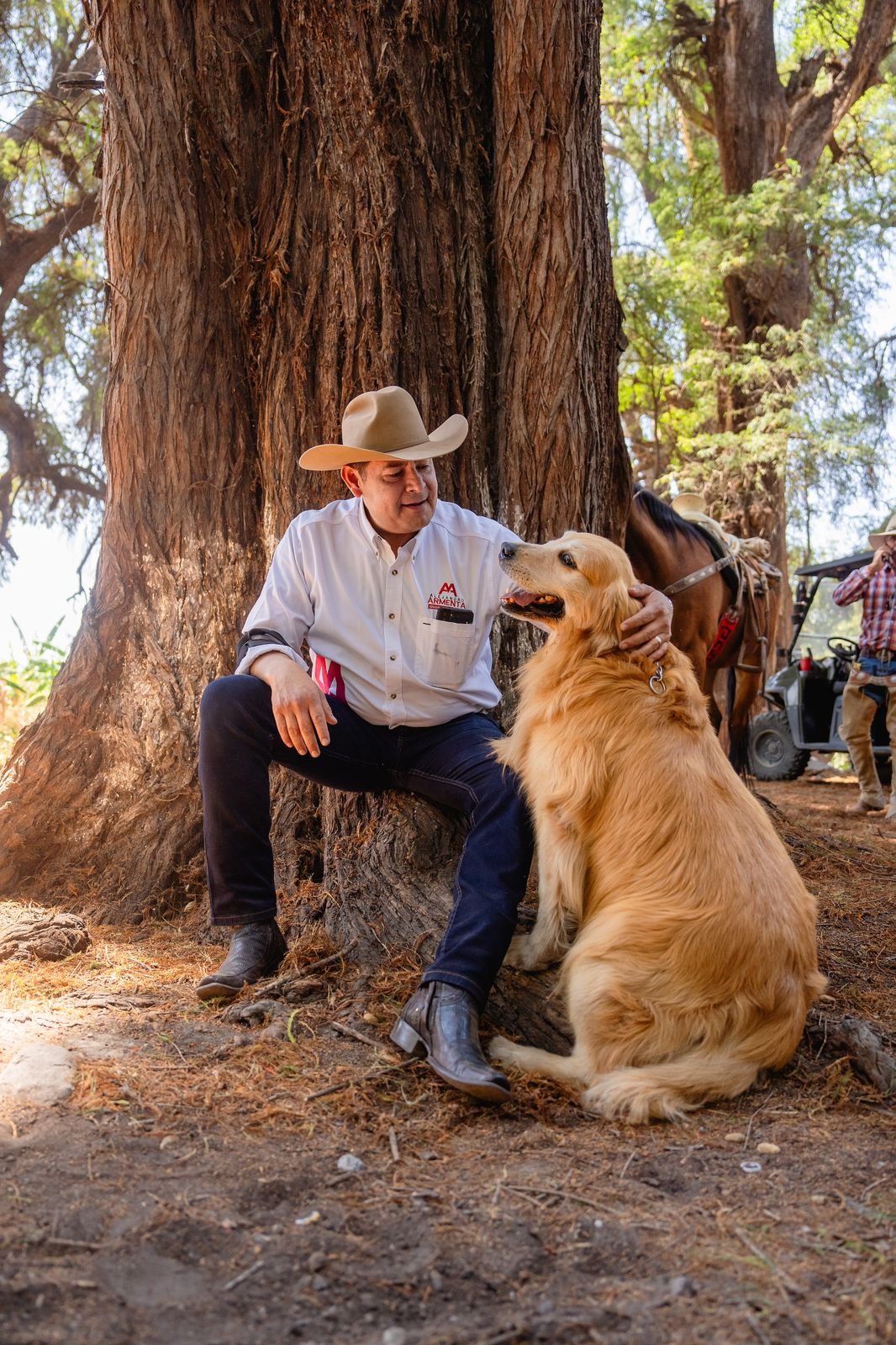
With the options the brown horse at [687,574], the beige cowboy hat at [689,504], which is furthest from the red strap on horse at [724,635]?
the beige cowboy hat at [689,504]

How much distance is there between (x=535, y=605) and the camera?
142 inches

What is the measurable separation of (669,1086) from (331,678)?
5.76 ft

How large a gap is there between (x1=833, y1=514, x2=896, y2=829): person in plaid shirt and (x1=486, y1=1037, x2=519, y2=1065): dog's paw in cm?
→ 650

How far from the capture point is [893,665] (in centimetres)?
923

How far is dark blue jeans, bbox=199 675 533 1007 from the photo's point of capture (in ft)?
10.3

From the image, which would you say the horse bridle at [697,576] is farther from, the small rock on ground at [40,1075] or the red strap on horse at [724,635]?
the small rock on ground at [40,1075]

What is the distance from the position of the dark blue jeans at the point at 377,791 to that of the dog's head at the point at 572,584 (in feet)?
1.62

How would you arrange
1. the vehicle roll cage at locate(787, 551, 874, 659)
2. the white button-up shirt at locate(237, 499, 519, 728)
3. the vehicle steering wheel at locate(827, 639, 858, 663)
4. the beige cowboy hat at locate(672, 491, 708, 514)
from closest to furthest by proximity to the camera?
the white button-up shirt at locate(237, 499, 519, 728) < the beige cowboy hat at locate(672, 491, 708, 514) < the vehicle steering wheel at locate(827, 639, 858, 663) < the vehicle roll cage at locate(787, 551, 874, 659)

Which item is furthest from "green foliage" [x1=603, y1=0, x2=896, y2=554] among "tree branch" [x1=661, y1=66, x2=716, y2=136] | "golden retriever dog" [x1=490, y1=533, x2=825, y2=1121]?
"golden retriever dog" [x1=490, y1=533, x2=825, y2=1121]

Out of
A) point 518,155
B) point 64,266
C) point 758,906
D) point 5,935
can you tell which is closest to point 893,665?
point 518,155

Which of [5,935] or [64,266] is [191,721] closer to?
[5,935]

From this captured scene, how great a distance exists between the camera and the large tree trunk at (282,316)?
13.9ft

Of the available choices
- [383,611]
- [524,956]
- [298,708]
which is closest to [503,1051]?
[524,956]

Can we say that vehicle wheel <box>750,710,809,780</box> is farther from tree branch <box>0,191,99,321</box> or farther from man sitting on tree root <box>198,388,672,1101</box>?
tree branch <box>0,191,99,321</box>
